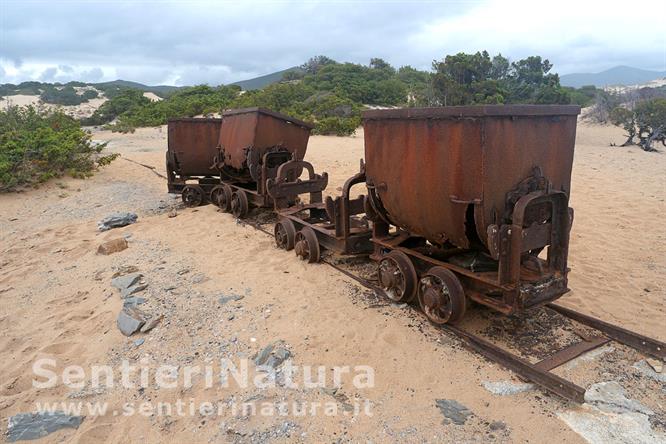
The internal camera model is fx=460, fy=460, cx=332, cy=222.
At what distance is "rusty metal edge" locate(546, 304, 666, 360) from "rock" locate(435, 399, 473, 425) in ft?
5.64

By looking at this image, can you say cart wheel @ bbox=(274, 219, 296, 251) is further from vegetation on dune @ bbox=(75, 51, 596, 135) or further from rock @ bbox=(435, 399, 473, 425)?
vegetation on dune @ bbox=(75, 51, 596, 135)

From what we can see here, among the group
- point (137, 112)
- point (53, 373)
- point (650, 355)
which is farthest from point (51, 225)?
point (137, 112)

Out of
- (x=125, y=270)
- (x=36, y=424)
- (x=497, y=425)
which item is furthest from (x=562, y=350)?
(x=125, y=270)

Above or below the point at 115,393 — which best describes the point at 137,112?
above

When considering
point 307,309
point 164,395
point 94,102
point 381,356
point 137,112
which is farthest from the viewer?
point 94,102

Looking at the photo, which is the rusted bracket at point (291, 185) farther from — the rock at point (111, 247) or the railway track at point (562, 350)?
the railway track at point (562, 350)

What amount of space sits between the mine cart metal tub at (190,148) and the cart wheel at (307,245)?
14.1ft

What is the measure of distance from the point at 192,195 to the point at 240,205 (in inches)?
76.8

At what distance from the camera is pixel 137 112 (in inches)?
1187

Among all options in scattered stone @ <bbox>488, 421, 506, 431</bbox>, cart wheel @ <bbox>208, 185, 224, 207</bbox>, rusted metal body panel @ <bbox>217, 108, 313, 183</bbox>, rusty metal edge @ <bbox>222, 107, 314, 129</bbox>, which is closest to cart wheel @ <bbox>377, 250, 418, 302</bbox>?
scattered stone @ <bbox>488, 421, 506, 431</bbox>

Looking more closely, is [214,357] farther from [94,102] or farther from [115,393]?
[94,102]

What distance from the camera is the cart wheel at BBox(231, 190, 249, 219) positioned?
8156mm

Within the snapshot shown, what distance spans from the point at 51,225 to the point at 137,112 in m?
23.4

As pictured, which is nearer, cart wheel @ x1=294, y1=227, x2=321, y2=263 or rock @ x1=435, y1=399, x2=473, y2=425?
rock @ x1=435, y1=399, x2=473, y2=425
